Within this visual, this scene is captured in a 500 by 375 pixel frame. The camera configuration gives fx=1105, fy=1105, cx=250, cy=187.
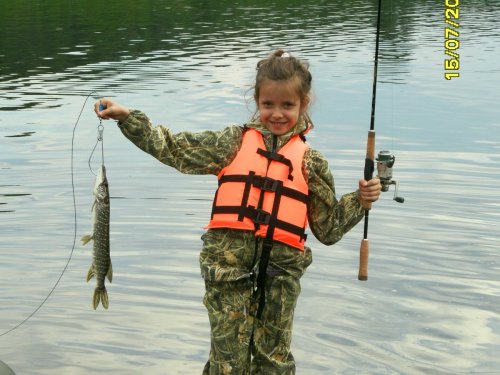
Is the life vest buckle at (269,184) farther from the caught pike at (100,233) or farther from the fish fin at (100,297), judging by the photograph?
the fish fin at (100,297)

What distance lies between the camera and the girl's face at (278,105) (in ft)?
17.1

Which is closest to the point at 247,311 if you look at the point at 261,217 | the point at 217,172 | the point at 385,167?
the point at 261,217

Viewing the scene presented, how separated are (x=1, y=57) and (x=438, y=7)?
18.2 m

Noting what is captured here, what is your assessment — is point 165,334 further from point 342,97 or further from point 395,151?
point 342,97

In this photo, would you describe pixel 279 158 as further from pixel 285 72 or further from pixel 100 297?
pixel 100 297

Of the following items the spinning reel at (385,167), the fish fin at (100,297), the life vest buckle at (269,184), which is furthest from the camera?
the spinning reel at (385,167)

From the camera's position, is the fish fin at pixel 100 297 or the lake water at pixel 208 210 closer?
the fish fin at pixel 100 297

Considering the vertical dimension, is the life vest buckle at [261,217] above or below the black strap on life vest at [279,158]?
below

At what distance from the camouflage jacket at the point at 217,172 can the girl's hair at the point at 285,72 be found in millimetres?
205

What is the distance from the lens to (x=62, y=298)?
8.30 metres

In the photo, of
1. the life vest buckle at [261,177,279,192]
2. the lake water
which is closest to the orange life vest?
the life vest buckle at [261,177,279,192]

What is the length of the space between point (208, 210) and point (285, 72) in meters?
5.80
